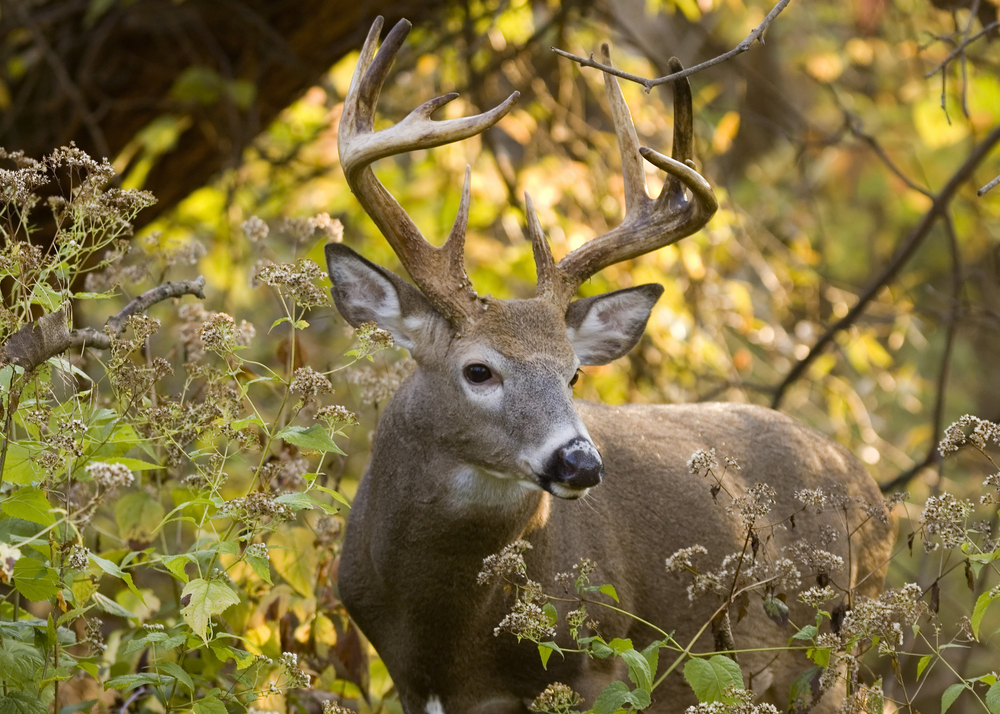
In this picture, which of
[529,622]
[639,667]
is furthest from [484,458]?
[639,667]

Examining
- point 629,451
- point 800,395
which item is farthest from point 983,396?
point 629,451

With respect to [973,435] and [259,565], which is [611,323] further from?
[259,565]

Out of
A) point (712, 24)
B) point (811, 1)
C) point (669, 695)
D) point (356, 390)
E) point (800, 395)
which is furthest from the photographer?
point (712, 24)

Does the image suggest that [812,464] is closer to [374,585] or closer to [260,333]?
[374,585]

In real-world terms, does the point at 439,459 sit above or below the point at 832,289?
above

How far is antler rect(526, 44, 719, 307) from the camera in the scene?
471 centimetres

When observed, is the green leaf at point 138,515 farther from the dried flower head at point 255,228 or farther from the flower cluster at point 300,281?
the flower cluster at point 300,281

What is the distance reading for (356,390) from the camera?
922cm

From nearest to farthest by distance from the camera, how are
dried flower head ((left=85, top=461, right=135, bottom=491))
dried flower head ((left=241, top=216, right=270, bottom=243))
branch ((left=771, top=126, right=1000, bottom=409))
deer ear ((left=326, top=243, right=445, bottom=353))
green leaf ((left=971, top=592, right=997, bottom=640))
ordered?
dried flower head ((left=85, top=461, right=135, bottom=491))
green leaf ((left=971, top=592, right=997, bottom=640))
deer ear ((left=326, top=243, right=445, bottom=353))
dried flower head ((left=241, top=216, right=270, bottom=243))
branch ((left=771, top=126, right=1000, bottom=409))

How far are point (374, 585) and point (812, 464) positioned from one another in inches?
95.1

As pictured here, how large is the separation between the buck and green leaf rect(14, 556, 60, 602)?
61.0 inches

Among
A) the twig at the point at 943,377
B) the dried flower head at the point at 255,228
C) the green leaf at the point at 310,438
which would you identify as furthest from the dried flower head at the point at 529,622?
the twig at the point at 943,377

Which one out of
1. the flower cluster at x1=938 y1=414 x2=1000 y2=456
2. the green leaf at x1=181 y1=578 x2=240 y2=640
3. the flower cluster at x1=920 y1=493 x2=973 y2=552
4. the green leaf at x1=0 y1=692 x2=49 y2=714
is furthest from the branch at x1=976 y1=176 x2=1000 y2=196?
the green leaf at x1=0 y1=692 x2=49 y2=714

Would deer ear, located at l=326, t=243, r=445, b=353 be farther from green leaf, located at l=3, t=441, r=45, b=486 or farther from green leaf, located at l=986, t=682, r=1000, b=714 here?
green leaf, located at l=986, t=682, r=1000, b=714
